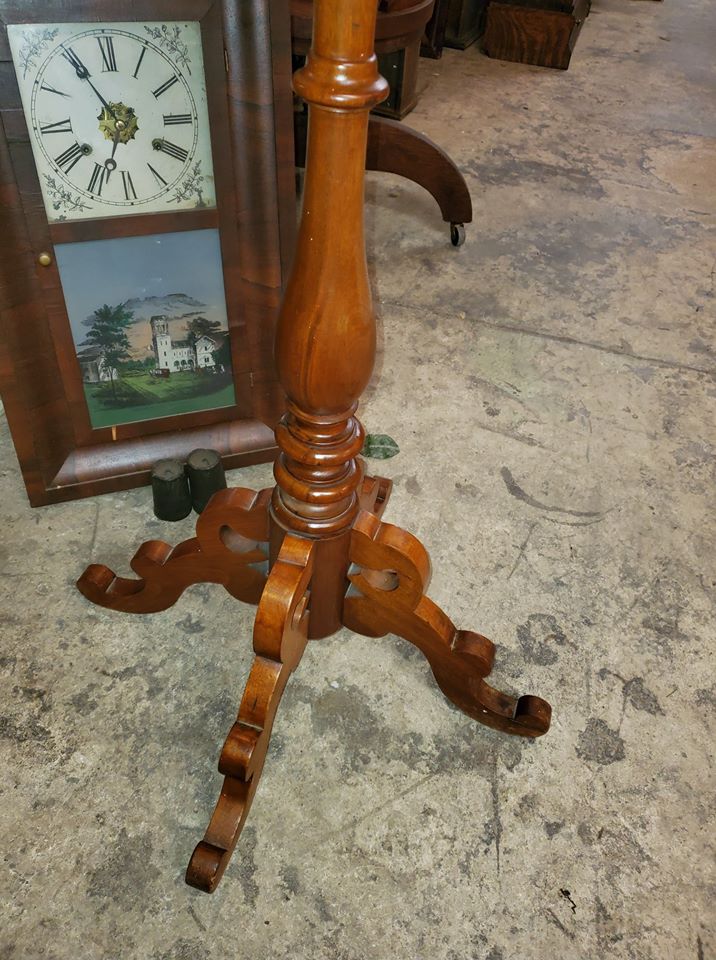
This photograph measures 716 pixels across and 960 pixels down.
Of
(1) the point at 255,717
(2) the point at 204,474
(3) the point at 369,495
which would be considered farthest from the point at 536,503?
(1) the point at 255,717

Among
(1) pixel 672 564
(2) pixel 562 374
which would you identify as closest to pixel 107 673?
(1) pixel 672 564

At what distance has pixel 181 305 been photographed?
1316mm

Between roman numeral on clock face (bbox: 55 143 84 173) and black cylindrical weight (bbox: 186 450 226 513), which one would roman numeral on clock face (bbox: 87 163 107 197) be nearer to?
roman numeral on clock face (bbox: 55 143 84 173)

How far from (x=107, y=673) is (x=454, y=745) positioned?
1.67 feet

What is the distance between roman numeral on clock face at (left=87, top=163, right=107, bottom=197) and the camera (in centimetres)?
113

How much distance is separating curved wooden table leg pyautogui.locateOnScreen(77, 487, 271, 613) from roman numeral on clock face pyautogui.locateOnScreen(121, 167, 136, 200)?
0.45 m

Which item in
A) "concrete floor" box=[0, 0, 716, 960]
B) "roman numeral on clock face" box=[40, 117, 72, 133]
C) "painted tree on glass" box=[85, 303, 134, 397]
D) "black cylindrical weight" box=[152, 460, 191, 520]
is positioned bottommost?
"concrete floor" box=[0, 0, 716, 960]

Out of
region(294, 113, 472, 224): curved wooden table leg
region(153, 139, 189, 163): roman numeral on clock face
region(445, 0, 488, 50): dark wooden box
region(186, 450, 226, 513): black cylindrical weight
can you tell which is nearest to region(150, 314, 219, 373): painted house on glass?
region(186, 450, 226, 513): black cylindrical weight

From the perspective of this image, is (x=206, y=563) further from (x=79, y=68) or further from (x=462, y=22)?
(x=462, y=22)

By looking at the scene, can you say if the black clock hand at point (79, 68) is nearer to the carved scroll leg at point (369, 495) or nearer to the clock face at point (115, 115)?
the clock face at point (115, 115)

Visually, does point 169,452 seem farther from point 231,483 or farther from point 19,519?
point 19,519

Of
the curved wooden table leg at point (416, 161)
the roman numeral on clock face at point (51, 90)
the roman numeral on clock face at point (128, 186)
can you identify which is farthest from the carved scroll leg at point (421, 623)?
the curved wooden table leg at point (416, 161)

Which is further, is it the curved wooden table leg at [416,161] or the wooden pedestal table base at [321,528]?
the curved wooden table leg at [416,161]

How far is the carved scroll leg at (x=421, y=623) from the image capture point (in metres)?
1.08
